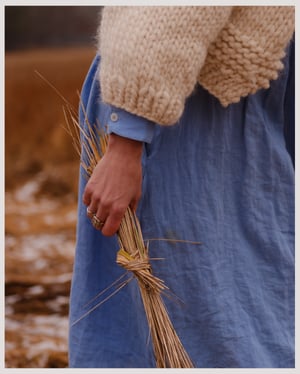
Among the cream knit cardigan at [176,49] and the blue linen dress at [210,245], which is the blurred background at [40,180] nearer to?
the blue linen dress at [210,245]

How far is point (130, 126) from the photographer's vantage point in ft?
4.25

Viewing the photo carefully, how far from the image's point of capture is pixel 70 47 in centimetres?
605

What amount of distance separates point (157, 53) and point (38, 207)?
10.7 feet

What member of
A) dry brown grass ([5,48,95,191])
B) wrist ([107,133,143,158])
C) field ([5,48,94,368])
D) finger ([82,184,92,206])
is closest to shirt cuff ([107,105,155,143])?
wrist ([107,133,143,158])

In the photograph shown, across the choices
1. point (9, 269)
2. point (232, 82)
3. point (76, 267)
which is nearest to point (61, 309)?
point (9, 269)

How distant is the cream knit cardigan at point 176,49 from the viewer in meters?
1.25

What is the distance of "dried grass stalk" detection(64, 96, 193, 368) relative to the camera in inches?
55.1

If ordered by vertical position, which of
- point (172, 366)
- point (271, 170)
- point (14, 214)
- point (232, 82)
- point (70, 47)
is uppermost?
point (70, 47)

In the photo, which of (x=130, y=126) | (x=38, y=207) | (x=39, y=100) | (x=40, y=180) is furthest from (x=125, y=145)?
(x=39, y=100)

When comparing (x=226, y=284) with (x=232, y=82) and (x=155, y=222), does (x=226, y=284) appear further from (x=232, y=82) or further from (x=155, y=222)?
(x=232, y=82)

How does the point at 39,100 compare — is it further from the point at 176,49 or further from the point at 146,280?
the point at 176,49

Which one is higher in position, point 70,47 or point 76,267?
point 70,47

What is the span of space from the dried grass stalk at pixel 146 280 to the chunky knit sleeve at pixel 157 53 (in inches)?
7.8

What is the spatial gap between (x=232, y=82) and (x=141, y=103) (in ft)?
0.64
